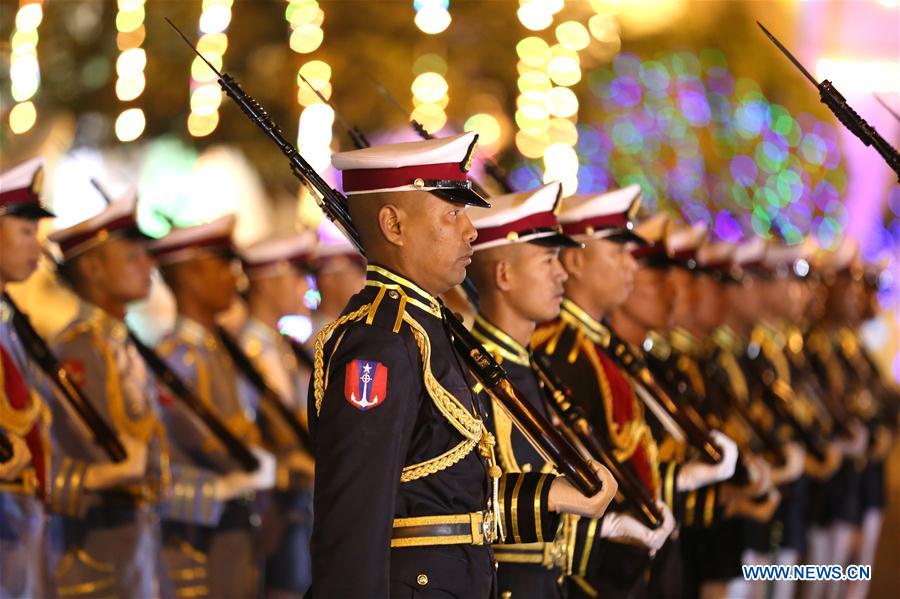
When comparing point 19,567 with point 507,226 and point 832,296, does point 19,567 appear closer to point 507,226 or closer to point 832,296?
point 507,226

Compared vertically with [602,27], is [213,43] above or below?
above

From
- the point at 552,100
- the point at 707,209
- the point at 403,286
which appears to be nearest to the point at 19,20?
the point at 403,286

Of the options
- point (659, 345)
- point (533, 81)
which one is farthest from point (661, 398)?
point (533, 81)

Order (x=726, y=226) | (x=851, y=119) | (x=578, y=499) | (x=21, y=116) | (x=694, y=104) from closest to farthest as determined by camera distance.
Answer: (x=578, y=499) < (x=851, y=119) < (x=21, y=116) < (x=726, y=226) < (x=694, y=104)

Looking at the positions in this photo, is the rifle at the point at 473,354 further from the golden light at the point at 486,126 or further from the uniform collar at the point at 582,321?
the golden light at the point at 486,126

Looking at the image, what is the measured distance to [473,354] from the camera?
14.2ft

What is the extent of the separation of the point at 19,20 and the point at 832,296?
6.32 metres

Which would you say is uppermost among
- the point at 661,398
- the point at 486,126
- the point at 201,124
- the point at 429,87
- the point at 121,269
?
the point at 661,398

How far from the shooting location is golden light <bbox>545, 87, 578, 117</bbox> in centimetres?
1598

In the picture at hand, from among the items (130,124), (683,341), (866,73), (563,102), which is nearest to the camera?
(683,341)

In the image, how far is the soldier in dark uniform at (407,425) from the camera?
3699mm

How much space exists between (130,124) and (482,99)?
14.5ft

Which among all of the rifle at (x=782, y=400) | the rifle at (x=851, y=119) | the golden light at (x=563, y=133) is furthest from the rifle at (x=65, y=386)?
the golden light at (x=563, y=133)

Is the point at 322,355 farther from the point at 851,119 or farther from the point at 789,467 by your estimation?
the point at 789,467
